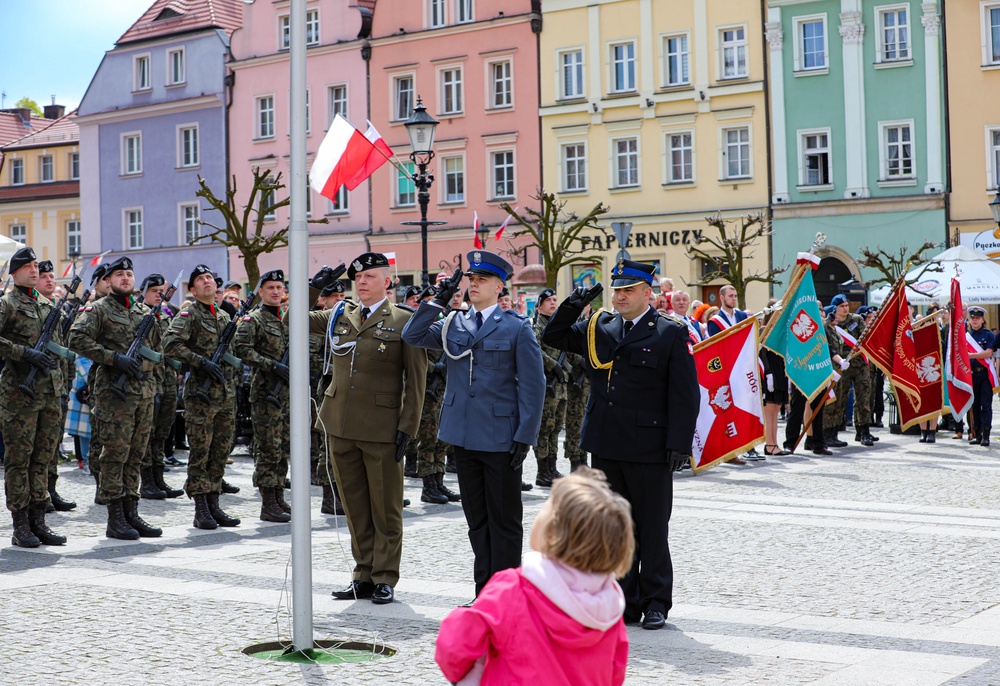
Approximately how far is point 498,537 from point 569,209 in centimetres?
3666

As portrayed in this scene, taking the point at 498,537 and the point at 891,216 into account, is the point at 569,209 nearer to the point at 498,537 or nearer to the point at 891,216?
the point at 891,216

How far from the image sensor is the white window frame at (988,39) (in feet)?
124

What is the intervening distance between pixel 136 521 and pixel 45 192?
183ft

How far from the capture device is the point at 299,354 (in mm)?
6789

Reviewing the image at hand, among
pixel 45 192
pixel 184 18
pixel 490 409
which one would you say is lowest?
pixel 490 409

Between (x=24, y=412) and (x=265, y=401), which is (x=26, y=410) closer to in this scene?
(x=24, y=412)

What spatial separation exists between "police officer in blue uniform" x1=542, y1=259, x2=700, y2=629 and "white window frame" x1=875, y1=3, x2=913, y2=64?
109 ft

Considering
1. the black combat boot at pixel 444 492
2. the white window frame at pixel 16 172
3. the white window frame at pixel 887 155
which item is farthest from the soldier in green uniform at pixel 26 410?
the white window frame at pixel 16 172

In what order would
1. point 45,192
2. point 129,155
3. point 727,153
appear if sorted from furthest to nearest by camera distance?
point 45,192 → point 129,155 → point 727,153

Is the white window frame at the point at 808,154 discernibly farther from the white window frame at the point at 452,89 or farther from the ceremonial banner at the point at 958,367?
the ceremonial banner at the point at 958,367

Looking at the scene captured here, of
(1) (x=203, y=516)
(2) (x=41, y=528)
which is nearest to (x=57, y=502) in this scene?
(1) (x=203, y=516)

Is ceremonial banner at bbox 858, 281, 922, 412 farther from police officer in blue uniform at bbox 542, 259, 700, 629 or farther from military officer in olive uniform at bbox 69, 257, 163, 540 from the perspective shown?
police officer in blue uniform at bbox 542, 259, 700, 629

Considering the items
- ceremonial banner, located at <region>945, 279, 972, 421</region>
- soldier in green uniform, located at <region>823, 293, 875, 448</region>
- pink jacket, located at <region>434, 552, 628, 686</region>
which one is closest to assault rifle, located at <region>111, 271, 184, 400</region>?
pink jacket, located at <region>434, 552, 628, 686</region>

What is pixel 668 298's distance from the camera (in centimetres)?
1586
